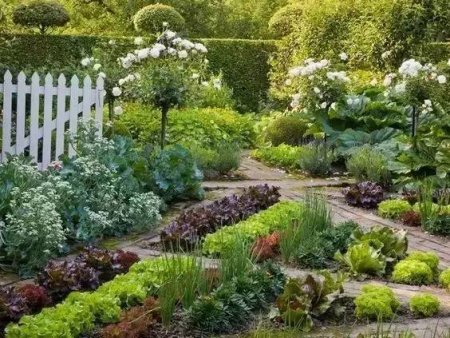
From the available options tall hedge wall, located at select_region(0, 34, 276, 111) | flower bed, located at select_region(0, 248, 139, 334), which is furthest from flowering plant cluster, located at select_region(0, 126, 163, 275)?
tall hedge wall, located at select_region(0, 34, 276, 111)

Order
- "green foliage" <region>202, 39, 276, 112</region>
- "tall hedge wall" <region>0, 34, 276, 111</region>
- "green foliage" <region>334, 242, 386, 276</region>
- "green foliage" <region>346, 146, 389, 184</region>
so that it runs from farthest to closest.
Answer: "green foliage" <region>202, 39, 276, 112</region>, "tall hedge wall" <region>0, 34, 276, 111</region>, "green foliage" <region>346, 146, 389, 184</region>, "green foliage" <region>334, 242, 386, 276</region>

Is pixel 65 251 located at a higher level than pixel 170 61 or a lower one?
lower

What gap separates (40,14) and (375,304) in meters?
14.1

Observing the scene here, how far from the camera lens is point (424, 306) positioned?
4.15 meters

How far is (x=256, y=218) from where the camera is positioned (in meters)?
5.82

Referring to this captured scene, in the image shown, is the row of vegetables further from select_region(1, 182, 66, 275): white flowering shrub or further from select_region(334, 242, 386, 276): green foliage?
select_region(1, 182, 66, 275): white flowering shrub

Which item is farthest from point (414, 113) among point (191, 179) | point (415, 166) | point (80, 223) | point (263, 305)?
point (263, 305)

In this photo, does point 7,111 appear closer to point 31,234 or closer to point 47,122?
point 47,122

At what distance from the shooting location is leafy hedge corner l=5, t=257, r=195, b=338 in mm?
3406

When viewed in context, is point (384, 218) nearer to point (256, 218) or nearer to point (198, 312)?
point (256, 218)

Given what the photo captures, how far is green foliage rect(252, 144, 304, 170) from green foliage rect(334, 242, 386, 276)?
4658 millimetres

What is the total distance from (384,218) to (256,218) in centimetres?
151

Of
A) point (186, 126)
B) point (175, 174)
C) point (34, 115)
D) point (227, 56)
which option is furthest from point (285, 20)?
point (175, 174)

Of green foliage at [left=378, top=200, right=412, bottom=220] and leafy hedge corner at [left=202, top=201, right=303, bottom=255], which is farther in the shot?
green foliage at [left=378, top=200, right=412, bottom=220]
